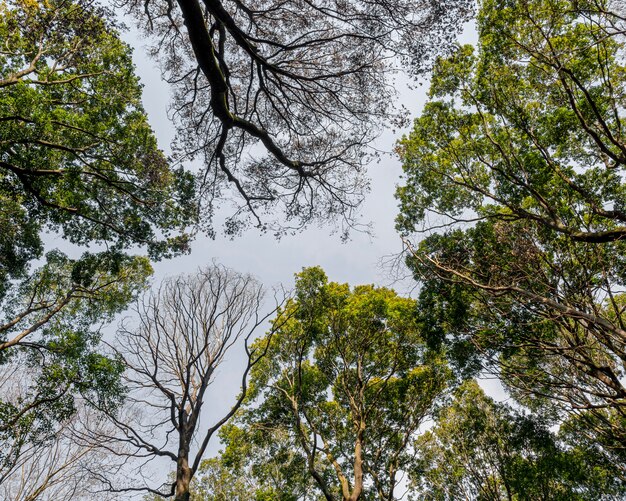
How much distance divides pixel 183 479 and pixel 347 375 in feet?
17.8

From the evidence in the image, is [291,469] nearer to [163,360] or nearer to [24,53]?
[163,360]

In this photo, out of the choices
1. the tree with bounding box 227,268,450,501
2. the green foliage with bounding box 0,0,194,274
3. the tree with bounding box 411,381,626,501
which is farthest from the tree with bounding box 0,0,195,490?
the tree with bounding box 411,381,626,501

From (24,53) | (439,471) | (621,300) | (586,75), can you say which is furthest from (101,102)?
(439,471)

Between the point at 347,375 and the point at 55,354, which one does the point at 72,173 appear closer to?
the point at 55,354

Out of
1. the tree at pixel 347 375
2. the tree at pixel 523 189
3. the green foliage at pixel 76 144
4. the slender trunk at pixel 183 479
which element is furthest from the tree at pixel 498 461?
the green foliage at pixel 76 144

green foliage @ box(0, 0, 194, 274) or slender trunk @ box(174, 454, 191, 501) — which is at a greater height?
green foliage @ box(0, 0, 194, 274)

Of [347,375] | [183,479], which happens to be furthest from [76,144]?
[347,375]

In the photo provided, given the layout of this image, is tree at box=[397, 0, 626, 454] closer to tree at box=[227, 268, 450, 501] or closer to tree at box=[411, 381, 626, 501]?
tree at box=[227, 268, 450, 501]

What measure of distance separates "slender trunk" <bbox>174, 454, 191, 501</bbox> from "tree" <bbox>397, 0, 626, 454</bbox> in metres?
6.34

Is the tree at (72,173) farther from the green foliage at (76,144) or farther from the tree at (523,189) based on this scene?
the tree at (523,189)

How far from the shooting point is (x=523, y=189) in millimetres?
7426

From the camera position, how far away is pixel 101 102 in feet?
24.9

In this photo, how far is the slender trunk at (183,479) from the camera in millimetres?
6873

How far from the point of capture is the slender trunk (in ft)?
22.5
